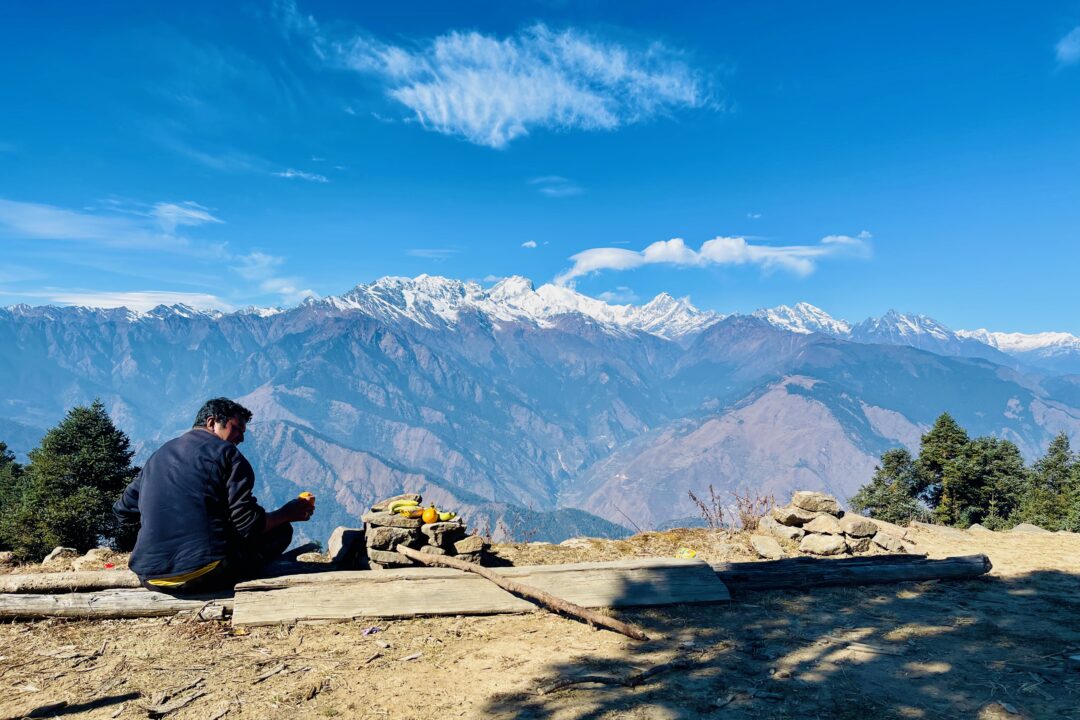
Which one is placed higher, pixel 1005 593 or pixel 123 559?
pixel 123 559

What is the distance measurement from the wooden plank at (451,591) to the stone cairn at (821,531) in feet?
11.7

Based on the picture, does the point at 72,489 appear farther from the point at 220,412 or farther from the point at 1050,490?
the point at 1050,490

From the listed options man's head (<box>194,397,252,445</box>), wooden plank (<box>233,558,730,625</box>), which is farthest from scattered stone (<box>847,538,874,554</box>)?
man's head (<box>194,397,252,445</box>)

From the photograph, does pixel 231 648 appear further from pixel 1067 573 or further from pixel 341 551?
pixel 1067 573

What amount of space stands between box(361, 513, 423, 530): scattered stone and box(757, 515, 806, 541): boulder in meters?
7.53

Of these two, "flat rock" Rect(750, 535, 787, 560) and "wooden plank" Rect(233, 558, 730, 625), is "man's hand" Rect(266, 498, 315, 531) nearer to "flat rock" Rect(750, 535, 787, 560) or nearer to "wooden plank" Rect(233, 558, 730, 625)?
"wooden plank" Rect(233, 558, 730, 625)

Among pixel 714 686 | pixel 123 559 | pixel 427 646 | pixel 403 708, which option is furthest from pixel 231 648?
pixel 123 559

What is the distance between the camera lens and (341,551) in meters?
7.80

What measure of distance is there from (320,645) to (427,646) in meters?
1.13

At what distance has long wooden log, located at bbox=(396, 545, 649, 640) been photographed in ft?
18.4

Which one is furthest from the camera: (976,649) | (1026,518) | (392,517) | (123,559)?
(1026,518)

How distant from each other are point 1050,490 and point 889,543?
45556mm

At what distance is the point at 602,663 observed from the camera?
4.93 meters

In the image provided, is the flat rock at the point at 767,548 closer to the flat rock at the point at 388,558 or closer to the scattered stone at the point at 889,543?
A: the scattered stone at the point at 889,543
